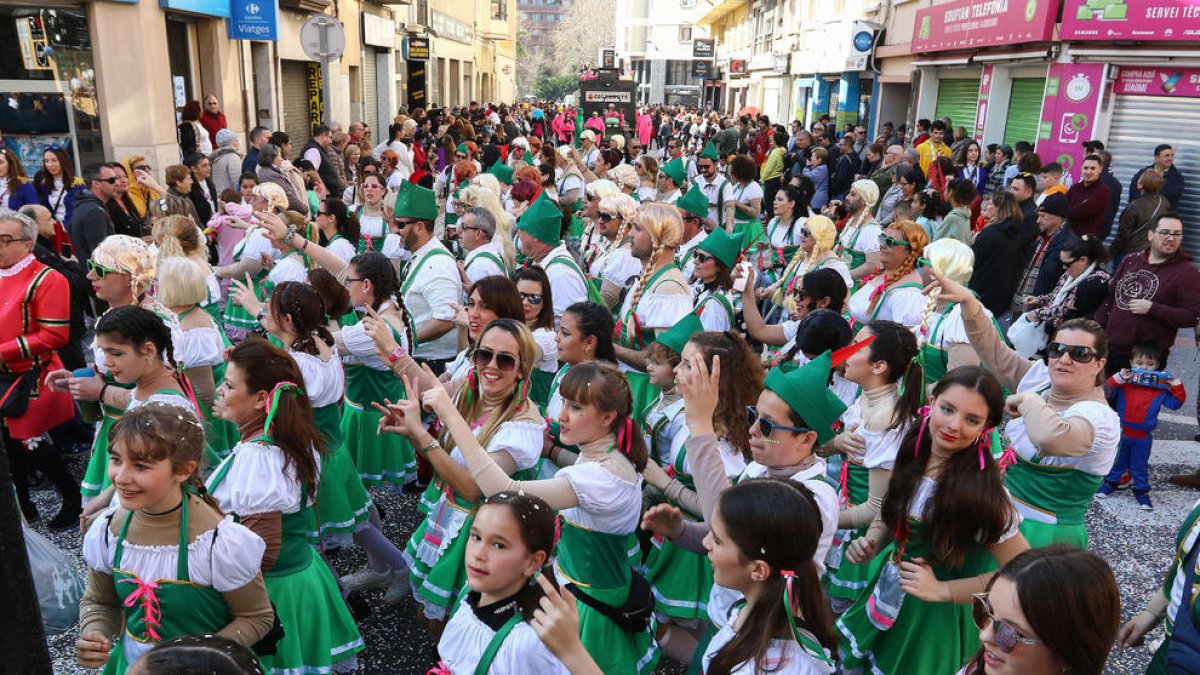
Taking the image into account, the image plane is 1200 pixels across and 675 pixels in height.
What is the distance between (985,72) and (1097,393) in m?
14.7

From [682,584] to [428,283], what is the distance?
276 centimetres

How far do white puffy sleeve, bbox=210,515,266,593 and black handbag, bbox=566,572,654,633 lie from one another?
1110mm

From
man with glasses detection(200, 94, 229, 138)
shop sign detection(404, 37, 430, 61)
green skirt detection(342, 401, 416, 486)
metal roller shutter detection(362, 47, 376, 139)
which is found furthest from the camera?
shop sign detection(404, 37, 430, 61)

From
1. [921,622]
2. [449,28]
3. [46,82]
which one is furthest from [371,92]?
[921,622]

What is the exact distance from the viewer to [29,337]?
191 inches

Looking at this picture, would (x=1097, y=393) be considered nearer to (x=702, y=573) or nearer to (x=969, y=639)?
(x=969, y=639)

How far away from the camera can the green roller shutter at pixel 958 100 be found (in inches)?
700

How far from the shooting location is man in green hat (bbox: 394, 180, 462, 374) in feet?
18.0

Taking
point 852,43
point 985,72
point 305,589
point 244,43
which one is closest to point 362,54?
point 244,43

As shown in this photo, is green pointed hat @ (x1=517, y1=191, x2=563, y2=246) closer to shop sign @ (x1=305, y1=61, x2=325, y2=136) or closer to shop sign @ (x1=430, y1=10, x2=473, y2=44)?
shop sign @ (x1=305, y1=61, x2=325, y2=136)

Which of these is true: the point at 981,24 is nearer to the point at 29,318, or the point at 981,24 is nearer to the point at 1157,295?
the point at 1157,295

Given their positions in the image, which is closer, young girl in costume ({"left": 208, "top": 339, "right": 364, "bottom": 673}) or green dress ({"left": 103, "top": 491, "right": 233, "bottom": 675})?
green dress ({"left": 103, "top": 491, "right": 233, "bottom": 675})

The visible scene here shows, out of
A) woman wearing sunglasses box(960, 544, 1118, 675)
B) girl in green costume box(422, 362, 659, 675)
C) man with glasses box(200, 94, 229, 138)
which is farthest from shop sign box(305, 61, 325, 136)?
woman wearing sunglasses box(960, 544, 1118, 675)

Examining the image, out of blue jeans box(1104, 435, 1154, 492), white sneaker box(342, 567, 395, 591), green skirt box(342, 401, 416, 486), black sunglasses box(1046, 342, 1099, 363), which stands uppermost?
black sunglasses box(1046, 342, 1099, 363)
